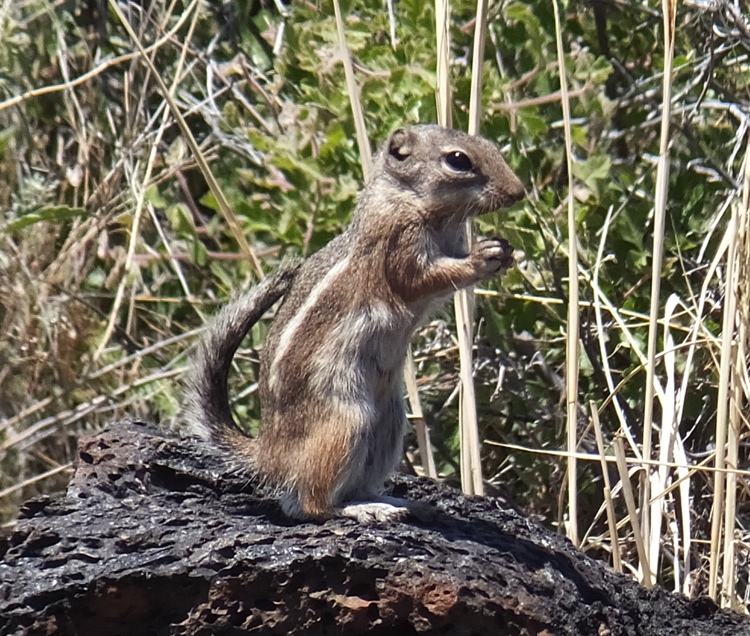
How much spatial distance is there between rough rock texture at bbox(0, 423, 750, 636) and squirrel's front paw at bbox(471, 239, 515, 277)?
1.84 feet

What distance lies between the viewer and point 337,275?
8.46 ft

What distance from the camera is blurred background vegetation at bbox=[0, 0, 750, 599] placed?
3439 millimetres

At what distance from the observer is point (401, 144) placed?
2707 millimetres

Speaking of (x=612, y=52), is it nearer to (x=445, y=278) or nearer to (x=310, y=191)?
(x=310, y=191)

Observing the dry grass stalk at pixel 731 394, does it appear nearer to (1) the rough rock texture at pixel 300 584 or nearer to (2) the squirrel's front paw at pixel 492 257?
(1) the rough rock texture at pixel 300 584

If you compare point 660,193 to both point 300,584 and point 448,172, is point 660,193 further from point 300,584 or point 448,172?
point 300,584

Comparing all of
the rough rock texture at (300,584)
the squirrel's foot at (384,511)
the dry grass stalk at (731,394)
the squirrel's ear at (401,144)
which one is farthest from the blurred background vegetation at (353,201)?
the rough rock texture at (300,584)

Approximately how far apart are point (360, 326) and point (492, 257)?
0.32m

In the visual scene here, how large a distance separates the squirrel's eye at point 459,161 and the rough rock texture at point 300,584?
0.79 meters

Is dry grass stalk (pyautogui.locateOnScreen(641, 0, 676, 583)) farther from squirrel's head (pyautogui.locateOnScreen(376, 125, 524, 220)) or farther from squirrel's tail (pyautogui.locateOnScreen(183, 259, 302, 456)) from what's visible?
squirrel's tail (pyautogui.locateOnScreen(183, 259, 302, 456))

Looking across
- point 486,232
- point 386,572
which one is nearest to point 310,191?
point 486,232

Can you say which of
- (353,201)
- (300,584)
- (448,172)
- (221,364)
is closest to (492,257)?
(448,172)

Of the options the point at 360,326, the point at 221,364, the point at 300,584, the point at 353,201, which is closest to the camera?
the point at 300,584

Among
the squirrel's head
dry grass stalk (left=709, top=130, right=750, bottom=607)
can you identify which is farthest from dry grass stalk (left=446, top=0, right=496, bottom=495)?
dry grass stalk (left=709, top=130, right=750, bottom=607)
